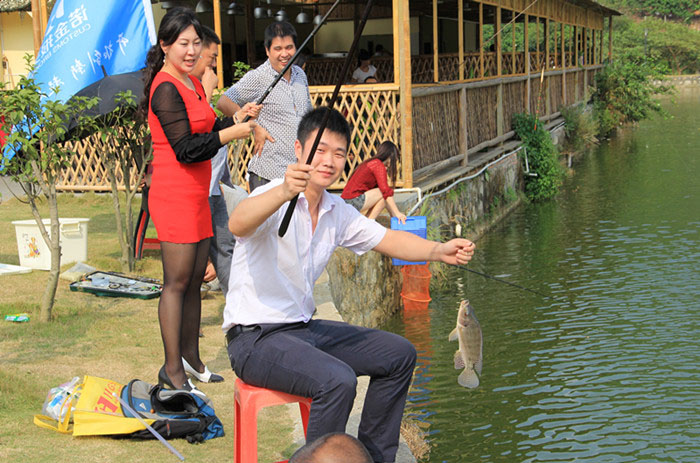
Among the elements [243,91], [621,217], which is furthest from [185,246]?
[621,217]

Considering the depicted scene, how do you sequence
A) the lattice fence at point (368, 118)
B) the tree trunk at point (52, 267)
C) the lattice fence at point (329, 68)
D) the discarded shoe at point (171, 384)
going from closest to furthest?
the discarded shoe at point (171, 384)
the tree trunk at point (52, 267)
the lattice fence at point (368, 118)
the lattice fence at point (329, 68)

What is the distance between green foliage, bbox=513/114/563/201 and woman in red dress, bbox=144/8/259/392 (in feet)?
41.3

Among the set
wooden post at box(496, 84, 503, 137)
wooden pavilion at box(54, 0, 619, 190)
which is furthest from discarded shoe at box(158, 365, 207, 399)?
wooden post at box(496, 84, 503, 137)

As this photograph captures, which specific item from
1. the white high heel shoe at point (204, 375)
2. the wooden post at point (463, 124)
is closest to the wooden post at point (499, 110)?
the wooden post at point (463, 124)

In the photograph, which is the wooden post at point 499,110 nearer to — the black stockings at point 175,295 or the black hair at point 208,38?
the black hair at point 208,38

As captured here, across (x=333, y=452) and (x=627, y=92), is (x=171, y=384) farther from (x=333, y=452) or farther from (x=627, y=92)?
(x=627, y=92)

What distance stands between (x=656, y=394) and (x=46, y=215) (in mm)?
7527

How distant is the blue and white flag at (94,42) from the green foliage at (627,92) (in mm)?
22831

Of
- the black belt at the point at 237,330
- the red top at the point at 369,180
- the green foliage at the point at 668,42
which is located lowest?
the black belt at the point at 237,330

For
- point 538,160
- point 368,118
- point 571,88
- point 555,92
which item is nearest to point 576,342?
point 368,118

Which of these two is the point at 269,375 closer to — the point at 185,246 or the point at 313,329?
the point at 313,329

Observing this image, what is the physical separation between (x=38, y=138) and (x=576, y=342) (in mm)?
4783

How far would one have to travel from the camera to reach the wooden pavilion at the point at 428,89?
10.8 metres

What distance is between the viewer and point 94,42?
7379 mm
